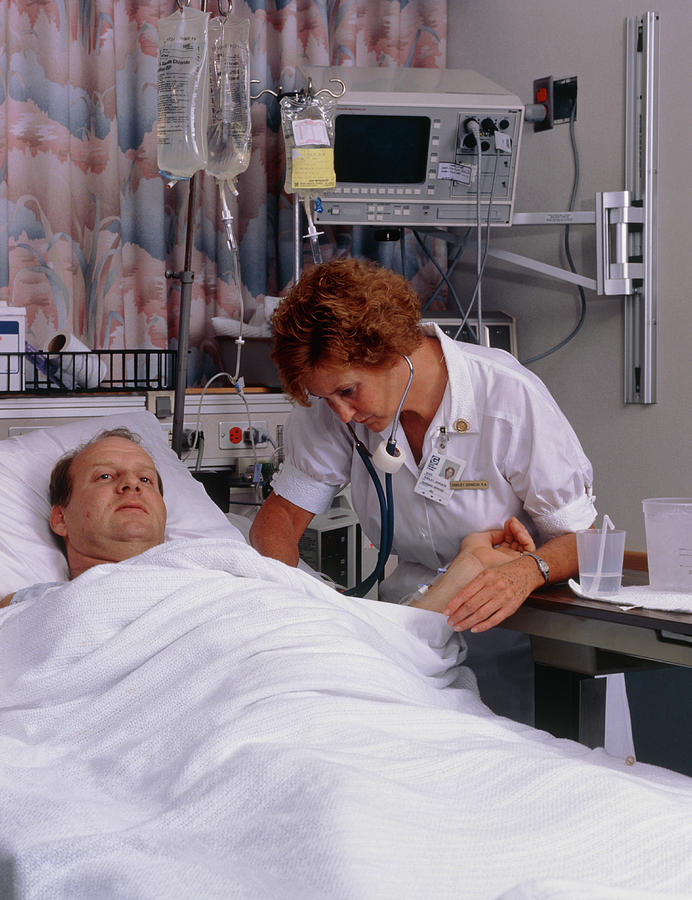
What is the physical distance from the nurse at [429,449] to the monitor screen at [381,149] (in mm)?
1125

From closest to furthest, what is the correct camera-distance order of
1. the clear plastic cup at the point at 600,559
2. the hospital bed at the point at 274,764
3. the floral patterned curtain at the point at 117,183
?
1. the hospital bed at the point at 274,764
2. the clear plastic cup at the point at 600,559
3. the floral patterned curtain at the point at 117,183

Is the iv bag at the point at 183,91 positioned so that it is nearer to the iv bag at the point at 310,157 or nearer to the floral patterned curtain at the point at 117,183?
the iv bag at the point at 310,157

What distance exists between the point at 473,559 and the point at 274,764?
2.40ft

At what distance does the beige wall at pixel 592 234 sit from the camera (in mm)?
2750

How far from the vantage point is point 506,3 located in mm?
3264

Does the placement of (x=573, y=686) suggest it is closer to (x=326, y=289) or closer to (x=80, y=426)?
(x=326, y=289)

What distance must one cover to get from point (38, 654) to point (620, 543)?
87 centimetres

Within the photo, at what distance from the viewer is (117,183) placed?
2.81 metres

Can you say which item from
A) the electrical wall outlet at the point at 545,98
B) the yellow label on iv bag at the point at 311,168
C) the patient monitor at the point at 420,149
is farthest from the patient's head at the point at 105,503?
the electrical wall outlet at the point at 545,98

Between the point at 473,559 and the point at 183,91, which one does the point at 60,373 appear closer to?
the point at 183,91

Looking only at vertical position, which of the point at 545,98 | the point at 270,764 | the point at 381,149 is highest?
the point at 545,98

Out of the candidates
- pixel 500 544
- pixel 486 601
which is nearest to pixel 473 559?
pixel 500 544

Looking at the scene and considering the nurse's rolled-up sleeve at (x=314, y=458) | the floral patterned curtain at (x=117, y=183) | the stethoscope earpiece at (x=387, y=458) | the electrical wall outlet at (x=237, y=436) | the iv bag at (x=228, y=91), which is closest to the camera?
the stethoscope earpiece at (x=387, y=458)

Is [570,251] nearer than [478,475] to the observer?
No
